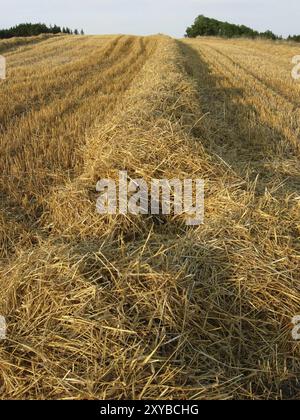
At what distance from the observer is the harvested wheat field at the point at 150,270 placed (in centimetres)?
246

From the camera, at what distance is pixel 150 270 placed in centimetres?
300

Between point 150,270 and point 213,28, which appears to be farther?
point 213,28

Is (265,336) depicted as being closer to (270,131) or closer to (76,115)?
(270,131)

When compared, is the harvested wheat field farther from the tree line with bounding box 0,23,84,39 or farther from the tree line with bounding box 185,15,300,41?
the tree line with bounding box 185,15,300,41

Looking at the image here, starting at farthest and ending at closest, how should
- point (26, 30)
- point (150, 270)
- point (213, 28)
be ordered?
point (213, 28)
point (26, 30)
point (150, 270)

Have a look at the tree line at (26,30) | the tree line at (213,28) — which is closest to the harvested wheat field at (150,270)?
the tree line at (26,30)

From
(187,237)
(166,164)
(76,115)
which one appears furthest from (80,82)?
(187,237)

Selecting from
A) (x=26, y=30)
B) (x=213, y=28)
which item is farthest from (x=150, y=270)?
(x=213, y=28)

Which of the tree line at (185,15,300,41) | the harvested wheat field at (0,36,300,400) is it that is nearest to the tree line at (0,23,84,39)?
the tree line at (185,15,300,41)

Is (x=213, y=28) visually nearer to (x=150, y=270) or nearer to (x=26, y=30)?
(x=26, y=30)

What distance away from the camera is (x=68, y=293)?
2.81 m

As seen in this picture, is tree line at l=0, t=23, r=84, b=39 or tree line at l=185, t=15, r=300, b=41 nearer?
tree line at l=0, t=23, r=84, b=39

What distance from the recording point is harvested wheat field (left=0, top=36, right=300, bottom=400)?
2463 millimetres

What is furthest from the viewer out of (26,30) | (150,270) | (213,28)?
(213,28)
